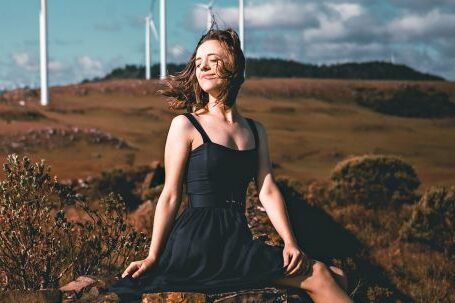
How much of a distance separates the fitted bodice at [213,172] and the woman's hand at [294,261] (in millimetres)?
525

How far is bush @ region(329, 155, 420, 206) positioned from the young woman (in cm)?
1680

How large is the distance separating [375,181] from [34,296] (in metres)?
17.9

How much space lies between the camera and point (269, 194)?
621 cm

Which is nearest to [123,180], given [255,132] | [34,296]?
[34,296]

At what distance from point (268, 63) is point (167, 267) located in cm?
9947

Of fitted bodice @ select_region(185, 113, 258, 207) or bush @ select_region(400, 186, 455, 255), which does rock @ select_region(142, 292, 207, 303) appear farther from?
bush @ select_region(400, 186, 455, 255)

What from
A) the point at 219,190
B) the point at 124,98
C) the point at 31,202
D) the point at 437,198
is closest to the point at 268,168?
the point at 219,190

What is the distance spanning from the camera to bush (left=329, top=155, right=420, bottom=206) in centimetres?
2302

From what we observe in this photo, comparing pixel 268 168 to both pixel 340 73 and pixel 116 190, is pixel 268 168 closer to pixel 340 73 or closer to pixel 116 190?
pixel 116 190

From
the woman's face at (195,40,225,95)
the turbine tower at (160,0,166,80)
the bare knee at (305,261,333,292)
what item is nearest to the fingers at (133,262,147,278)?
the bare knee at (305,261,333,292)

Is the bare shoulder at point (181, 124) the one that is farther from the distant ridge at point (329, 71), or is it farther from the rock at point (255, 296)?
the distant ridge at point (329, 71)

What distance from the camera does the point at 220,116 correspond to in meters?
6.18

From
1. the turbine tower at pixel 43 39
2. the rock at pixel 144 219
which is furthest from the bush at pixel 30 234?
the turbine tower at pixel 43 39

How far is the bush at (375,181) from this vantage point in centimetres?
2302
